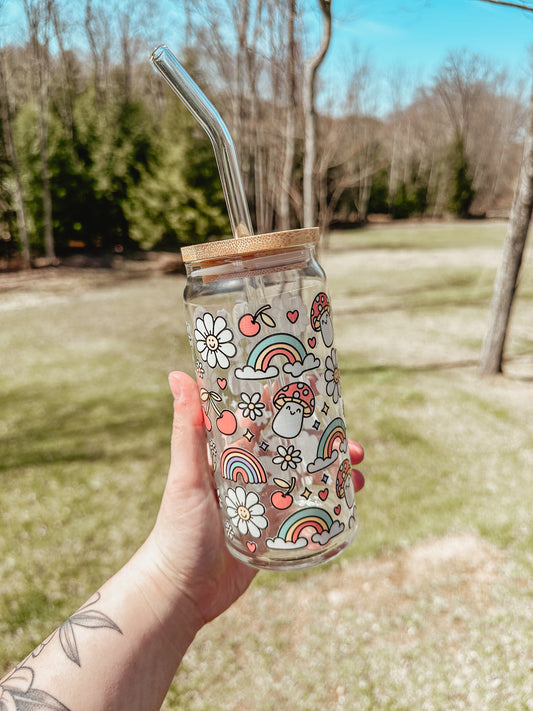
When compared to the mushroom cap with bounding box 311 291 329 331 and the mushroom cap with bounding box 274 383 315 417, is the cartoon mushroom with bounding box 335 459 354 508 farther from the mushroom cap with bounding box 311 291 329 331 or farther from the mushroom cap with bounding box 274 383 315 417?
the mushroom cap with bounding box 311 291 329 331

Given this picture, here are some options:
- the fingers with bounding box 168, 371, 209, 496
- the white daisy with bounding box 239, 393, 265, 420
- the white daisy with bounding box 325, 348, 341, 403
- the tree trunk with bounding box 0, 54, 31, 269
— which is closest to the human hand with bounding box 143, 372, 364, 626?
the fingers with bounding box 168, 371, 209, 496

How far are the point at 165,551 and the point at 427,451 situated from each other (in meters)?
4.06

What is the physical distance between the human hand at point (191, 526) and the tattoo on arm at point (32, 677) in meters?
0.28

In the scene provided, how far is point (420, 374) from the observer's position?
7.48m

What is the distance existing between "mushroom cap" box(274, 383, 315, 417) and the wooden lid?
374mm

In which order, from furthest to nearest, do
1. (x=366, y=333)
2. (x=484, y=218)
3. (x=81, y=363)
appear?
(x=484, y=218) → (x=366, y=333) → (x=81, y=363)

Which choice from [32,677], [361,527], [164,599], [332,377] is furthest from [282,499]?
[361,527]

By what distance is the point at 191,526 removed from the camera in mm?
1900

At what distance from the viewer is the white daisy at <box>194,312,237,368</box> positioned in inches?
54.7

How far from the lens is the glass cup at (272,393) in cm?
135

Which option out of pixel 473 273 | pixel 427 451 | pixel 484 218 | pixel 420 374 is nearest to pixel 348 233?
pixel 484 218

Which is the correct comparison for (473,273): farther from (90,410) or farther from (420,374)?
(90,410)

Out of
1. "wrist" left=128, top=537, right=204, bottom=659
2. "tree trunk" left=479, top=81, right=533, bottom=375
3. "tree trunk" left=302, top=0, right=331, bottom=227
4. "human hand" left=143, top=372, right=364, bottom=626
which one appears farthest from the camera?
"tree trunk" left=302, top=0, right=331, bottom=227

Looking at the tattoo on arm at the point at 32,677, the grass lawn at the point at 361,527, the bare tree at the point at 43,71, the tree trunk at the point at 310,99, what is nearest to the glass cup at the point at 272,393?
the tattoo on arm at the point at 32,677
